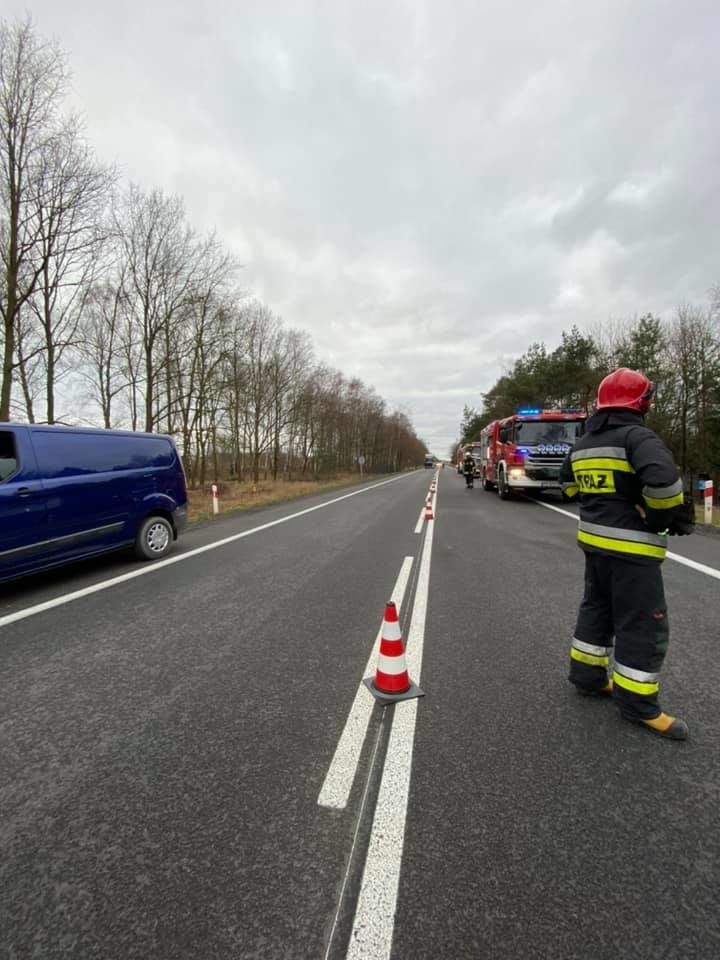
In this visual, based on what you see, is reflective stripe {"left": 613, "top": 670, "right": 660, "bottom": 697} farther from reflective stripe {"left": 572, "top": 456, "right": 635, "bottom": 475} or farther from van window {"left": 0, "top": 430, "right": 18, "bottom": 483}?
van window {"left": 0, "top": 430, "right": 18, "bottom": 483}

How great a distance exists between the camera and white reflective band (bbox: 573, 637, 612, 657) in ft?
9.36

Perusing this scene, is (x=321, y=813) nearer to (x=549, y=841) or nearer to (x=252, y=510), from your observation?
(x=549, y=841)

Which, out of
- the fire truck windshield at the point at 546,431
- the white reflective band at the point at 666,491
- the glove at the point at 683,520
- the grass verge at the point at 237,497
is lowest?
the grass verge at the point at 237,497

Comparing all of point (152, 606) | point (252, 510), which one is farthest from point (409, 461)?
point (152, 606)

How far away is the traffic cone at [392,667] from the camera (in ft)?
9.64

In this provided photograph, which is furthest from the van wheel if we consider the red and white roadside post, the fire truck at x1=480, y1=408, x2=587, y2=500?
the red and white roadside post

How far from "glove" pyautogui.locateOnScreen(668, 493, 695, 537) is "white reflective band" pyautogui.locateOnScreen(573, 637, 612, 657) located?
866 millimetres

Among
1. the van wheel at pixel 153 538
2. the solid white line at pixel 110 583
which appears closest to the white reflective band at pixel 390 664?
the solid white line at pixel 110 583

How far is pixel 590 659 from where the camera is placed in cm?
289

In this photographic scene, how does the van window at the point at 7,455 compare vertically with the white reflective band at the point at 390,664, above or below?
above

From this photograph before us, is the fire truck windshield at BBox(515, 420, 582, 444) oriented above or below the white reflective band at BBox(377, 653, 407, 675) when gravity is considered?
above

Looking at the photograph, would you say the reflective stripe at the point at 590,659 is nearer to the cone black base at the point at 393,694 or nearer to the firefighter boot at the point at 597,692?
the firefighter boot at the point at 597,692

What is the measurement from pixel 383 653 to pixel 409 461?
114489 millimetres

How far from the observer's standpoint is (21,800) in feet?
6.82
